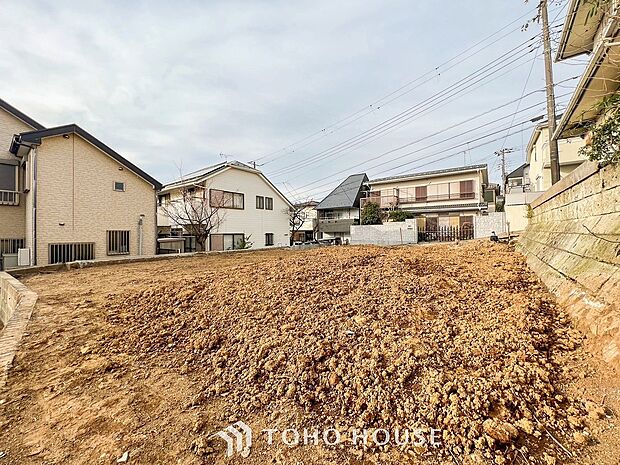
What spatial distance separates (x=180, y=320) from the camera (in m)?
2.89

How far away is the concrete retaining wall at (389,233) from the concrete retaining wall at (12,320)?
49.2ft

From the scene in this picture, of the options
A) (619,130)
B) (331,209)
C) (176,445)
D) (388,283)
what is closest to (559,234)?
(619,130)

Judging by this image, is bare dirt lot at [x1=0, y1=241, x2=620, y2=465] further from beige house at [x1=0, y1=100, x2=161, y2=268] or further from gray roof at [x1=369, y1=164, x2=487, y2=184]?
gray roof at [x1=369, y1=164, x2=487, y2=184]

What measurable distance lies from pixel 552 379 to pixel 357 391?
1001 millimetres

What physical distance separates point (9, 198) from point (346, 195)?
67.7 ft

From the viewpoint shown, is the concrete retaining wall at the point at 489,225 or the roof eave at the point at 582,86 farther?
the concrete retaining wall at the point at 489,225

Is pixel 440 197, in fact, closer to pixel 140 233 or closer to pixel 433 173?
pixel 433 173

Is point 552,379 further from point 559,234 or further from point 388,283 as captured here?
point 559,234

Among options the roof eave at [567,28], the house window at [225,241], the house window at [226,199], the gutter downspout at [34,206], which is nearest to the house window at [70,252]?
the gutter downspout at [34,206]

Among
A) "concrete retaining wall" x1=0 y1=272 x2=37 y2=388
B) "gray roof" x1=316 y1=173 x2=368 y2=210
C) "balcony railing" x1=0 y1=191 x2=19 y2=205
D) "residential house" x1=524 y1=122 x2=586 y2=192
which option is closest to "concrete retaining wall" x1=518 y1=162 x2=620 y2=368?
"concrete retaining wall" x1=0 y1=272 x2=37 y2=388

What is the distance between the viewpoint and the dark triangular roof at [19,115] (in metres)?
10.3

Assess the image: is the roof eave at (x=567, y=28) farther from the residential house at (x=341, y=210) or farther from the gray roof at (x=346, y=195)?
the gray roof at (x=346, y=195)

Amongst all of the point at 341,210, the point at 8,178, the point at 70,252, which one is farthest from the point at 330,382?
the point at 341,210

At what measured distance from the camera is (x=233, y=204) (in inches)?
635
